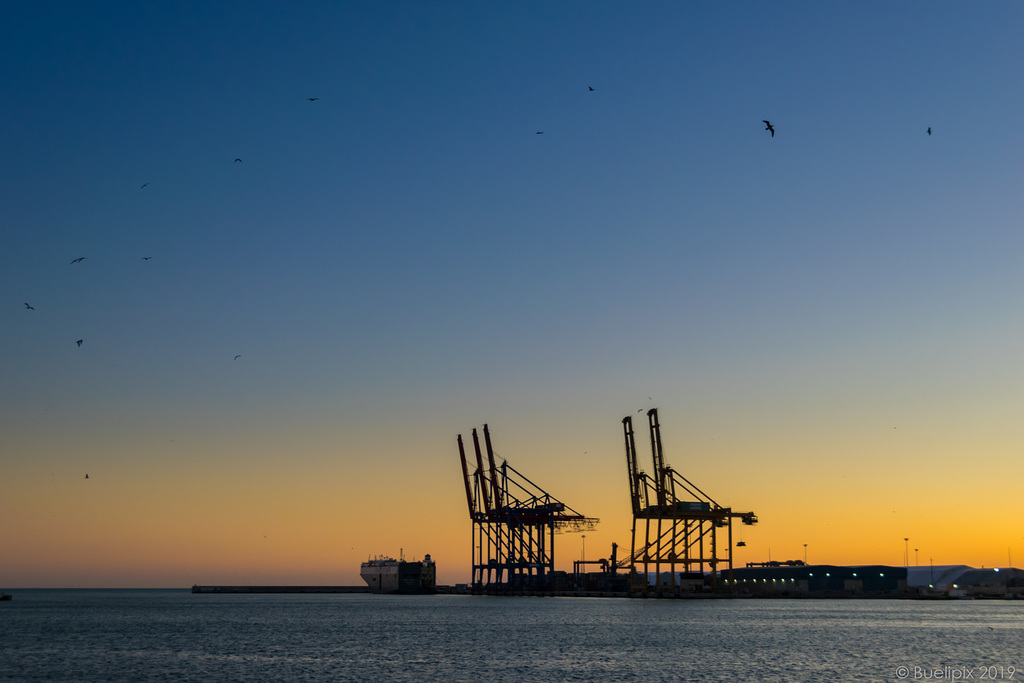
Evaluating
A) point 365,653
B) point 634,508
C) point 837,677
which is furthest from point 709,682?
point 634,508

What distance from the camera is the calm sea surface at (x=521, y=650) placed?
4672cm

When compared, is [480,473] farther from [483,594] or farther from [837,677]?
[837,677]

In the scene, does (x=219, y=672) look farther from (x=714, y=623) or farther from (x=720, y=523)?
(x=720, y=523)

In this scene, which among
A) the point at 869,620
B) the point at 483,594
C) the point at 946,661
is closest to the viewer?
the point at 946,661

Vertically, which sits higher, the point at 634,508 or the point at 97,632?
the point at 634,508

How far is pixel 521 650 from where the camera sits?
58.1 meters

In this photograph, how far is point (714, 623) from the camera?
85.8 metres

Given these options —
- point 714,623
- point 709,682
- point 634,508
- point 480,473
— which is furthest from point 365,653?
point 480,473

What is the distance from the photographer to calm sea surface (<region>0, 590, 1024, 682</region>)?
46.7 meters

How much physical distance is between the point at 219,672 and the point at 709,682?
77.8 ft

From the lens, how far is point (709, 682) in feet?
143

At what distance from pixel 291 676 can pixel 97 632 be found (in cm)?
4365

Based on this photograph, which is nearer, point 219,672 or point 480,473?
point 219,672

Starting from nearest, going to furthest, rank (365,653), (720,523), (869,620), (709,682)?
(709,682) → (365,653) → (869,620) → (720,523)
